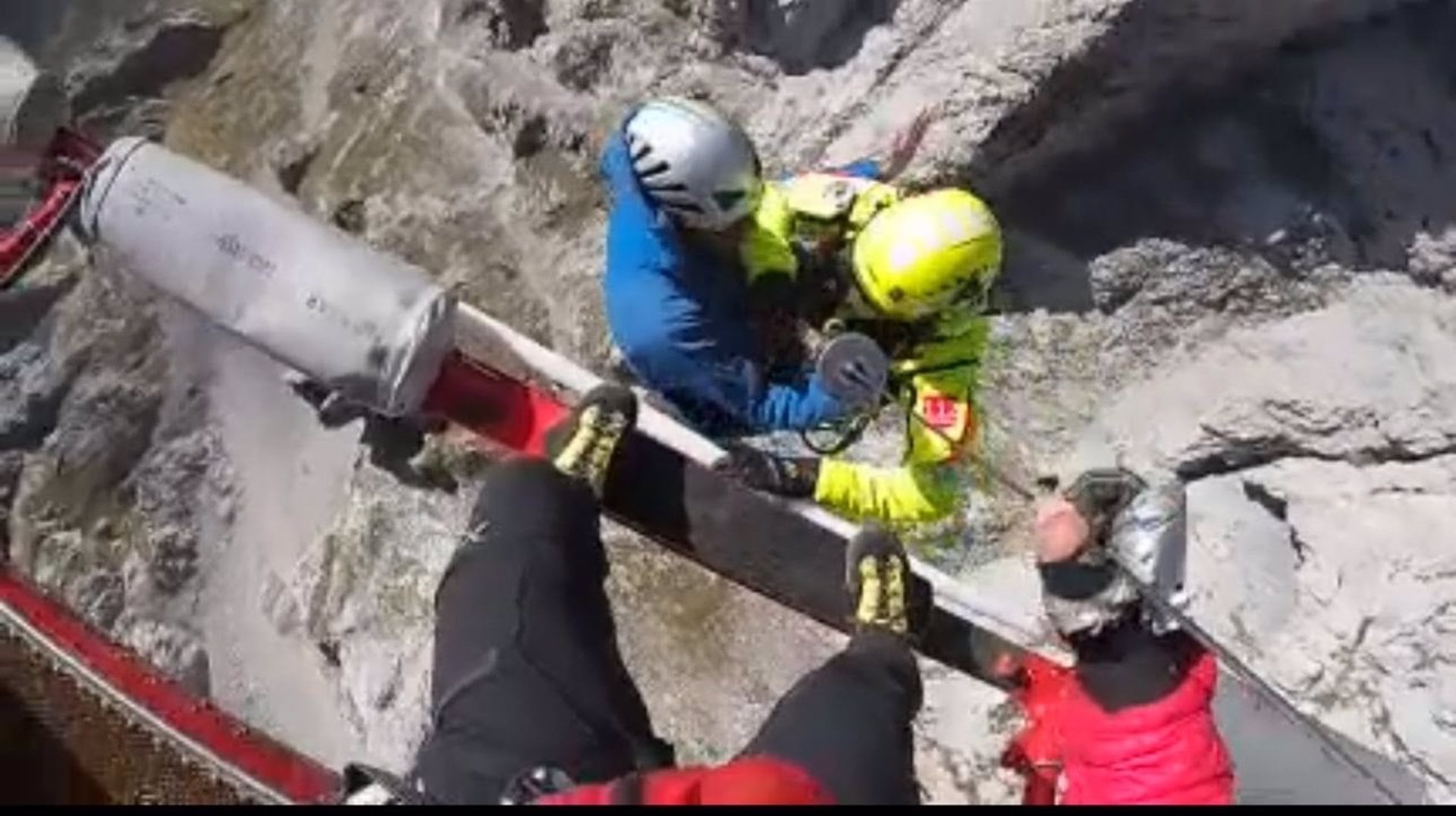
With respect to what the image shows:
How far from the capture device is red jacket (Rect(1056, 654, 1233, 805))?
462 cm

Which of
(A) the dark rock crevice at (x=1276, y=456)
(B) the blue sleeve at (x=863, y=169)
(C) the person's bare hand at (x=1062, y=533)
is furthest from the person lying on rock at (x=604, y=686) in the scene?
(A) the dark rock crevice at (x=1276, y=456)

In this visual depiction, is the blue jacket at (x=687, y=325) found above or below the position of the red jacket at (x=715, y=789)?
below

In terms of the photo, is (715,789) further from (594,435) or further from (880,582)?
(594,435)

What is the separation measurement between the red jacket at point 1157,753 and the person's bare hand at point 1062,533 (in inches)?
14.9

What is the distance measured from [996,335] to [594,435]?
2610 millimetres

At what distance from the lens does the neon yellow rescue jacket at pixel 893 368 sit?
5645 millimetres

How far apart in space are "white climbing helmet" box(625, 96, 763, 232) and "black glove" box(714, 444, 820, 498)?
72 centimetres

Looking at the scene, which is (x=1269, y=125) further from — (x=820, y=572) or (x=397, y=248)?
(x=397, y=248)

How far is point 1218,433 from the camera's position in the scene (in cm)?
696

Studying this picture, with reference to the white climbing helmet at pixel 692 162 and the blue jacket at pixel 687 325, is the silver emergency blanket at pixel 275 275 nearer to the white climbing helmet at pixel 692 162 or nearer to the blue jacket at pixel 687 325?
the blue jacket at pixel 687 325

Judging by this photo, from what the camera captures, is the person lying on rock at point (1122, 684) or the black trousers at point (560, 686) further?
the person lying on rock at point (1122, 684)

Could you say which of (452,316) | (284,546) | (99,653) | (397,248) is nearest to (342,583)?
(284,546)

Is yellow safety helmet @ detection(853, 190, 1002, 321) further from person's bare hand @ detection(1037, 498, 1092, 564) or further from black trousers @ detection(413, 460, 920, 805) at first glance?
black trousers @ detection(413, 460, 920, 805)

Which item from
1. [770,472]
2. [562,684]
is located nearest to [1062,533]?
[770,472]
